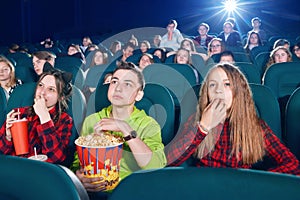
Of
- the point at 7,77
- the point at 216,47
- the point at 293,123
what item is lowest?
the point at 293,123

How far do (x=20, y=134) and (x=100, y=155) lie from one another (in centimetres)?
58

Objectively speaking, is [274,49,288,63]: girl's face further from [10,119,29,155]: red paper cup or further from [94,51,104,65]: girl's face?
[10,119,29,155]: red paper cup

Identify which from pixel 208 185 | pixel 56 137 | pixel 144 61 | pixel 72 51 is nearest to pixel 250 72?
pixel 144 61

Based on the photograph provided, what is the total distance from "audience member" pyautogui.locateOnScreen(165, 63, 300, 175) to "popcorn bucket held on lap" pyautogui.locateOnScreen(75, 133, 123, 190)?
1.91 feet

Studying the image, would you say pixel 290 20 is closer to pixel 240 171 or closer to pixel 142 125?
pixel 142 125

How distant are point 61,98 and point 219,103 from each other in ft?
2.65

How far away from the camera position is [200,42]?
9.15 meters

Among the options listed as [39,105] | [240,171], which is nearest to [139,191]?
[240,171]

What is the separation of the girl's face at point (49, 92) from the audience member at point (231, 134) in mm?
647

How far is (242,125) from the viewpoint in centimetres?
202

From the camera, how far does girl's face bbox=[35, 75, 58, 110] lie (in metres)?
2.25

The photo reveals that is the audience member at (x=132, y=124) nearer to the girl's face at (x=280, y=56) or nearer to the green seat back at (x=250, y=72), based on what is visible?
the green seat back at (x=250, y=72)

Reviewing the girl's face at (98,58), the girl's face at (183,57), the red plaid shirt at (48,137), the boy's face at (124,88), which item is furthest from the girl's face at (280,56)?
the red plaid shirt at (48,137)

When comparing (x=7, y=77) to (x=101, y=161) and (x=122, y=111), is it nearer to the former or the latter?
(x=122, y=111)
